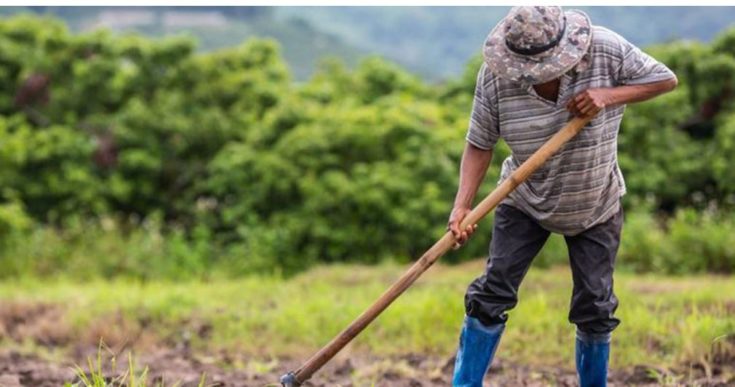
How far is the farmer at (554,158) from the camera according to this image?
3.71 meters

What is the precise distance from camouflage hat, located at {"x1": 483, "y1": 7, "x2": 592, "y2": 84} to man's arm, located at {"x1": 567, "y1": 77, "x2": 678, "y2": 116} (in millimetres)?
127

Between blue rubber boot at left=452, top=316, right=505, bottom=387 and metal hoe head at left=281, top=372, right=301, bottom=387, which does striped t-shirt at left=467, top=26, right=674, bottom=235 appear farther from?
metal hoe head at left=281, top=372, right=301, bottom=387

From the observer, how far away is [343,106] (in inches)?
502

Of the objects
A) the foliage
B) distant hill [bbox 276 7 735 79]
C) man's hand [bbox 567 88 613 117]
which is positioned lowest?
distant hill [bbox 276 7 735 79]

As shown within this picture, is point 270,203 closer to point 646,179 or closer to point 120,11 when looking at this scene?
point 646,179

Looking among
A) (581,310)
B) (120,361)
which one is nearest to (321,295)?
(120,361)

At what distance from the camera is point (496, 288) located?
162 inches

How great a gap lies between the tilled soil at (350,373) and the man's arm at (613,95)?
1.38 m

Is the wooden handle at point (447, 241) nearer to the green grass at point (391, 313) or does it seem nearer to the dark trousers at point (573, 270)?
the dark trousers at point (573, 270)

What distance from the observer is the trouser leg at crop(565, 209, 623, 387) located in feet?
13.4

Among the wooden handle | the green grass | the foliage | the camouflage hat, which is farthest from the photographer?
the foliage

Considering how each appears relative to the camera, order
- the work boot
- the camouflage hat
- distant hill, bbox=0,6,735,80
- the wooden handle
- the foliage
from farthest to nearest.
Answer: distant hill, bbox=0,6,735,80, the foliage, the work boot, the wooden handle, the camouflage hat

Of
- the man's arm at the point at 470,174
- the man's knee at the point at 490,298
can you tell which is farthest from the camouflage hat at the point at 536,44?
the man's knee at the point at 490,298

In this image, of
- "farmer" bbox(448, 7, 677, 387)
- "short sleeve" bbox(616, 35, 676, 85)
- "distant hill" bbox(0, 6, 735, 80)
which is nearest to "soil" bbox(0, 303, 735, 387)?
"farmer" bbox(448, 7, 677, 387)
